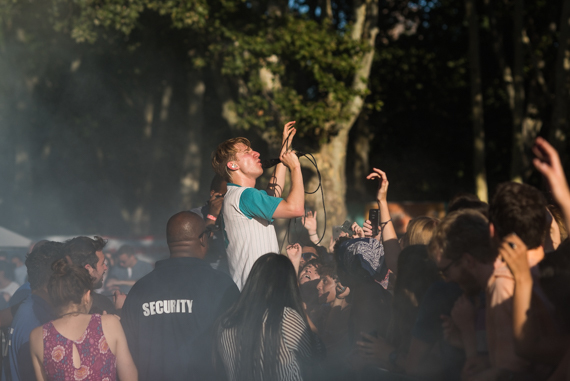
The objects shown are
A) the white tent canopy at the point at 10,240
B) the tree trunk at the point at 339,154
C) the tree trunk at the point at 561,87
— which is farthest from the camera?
the tree trunk at the point at 561,87

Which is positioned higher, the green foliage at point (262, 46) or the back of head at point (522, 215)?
the green foliage at point (262, 46)

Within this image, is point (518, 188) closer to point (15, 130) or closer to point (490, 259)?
point (490, 259)

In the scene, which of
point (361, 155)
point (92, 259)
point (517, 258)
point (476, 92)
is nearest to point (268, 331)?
point (517, 258)

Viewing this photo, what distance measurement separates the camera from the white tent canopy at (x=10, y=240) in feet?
28.1

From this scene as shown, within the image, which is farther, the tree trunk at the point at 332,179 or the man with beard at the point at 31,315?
the tree trunk at the point at 332,179

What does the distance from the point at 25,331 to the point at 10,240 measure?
18.4 ft

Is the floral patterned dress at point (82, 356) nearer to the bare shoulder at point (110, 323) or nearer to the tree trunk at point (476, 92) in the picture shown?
the bare shoulder at point (110, 323)

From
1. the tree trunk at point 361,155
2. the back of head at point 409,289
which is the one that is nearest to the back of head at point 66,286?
the back of head at point 409,289

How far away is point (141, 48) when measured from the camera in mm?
13898

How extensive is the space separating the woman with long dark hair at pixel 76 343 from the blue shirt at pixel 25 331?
1.01 ft

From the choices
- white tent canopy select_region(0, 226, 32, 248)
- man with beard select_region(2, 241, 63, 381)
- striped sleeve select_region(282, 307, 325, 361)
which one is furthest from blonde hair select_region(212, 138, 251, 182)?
white tent canopy select_region(0, 226, 32, 248)

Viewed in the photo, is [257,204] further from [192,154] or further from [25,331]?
[192,154]

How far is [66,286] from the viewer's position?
10.8ft

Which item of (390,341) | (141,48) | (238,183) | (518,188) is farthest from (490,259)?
(141,48)
